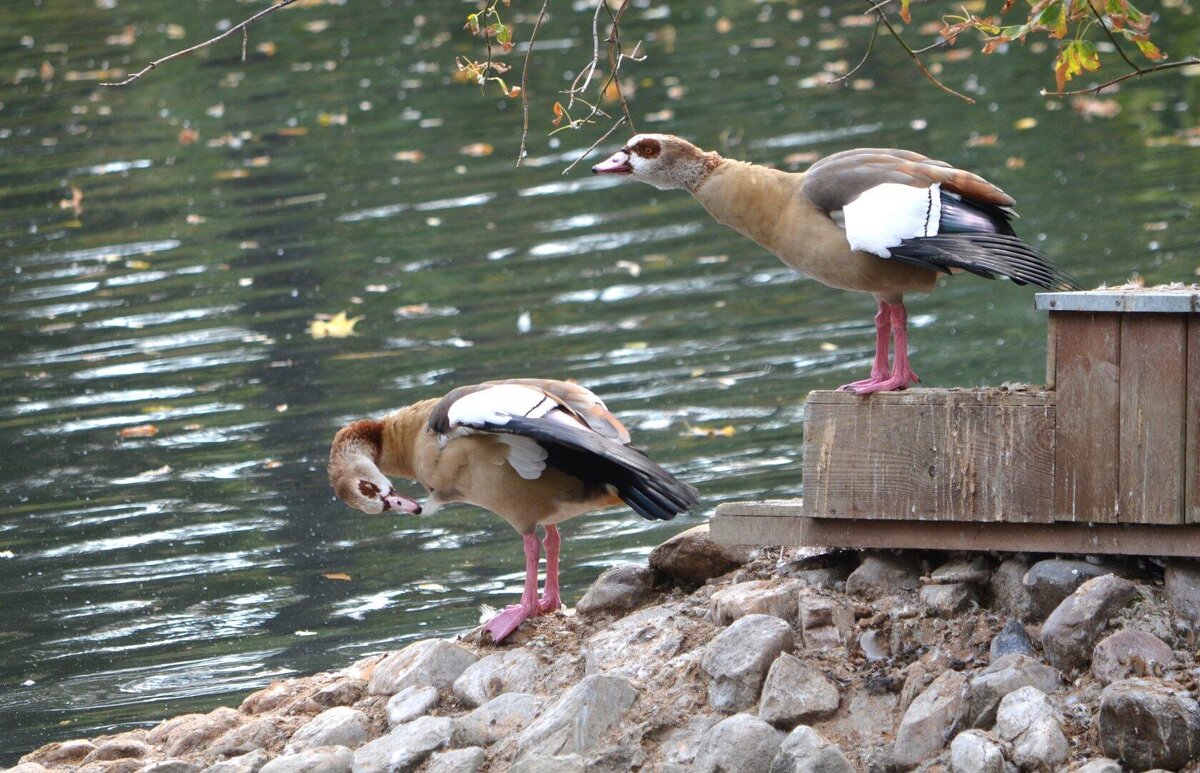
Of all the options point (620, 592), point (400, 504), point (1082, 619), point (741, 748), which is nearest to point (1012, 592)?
point (1082, 619)

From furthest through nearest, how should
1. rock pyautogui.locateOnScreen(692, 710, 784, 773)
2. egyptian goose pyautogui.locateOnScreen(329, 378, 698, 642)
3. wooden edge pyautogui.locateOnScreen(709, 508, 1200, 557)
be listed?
1. egyptian goose pyautogui.locateOnScreen(329, 378, 698, 642)
2. wooden edge pyautogui.locateOnScreen(709, 508, 1200, 557)
3. rock pyautogui.locateOnScreen(692, 710, 784, 773)

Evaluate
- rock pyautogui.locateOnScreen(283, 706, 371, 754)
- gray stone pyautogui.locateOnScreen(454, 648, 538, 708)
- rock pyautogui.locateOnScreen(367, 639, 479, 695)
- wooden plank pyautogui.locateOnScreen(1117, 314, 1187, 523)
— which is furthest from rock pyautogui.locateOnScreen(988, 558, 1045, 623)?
rock pyautogui.locateOnScreen(283, 706, 371, 754)

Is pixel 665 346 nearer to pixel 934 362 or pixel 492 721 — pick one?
pixel 934 362

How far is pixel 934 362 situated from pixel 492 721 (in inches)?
177

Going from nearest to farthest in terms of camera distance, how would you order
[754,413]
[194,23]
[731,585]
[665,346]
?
[731,585] → [754,413] → [665,346] → [194,23]

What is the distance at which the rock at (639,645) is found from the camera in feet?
16.3

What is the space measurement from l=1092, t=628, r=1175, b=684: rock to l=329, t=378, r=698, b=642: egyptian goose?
1293mm

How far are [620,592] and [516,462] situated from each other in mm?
639

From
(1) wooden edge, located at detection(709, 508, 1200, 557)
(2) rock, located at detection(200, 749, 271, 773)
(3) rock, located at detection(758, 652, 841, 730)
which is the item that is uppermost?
(1) wooden edge, located at detection(709, 508, 1200, 557)

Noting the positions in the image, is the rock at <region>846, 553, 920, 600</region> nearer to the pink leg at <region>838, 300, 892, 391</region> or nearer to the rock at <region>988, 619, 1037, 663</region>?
the rock at <region>988, 619, 1037, 663</region>

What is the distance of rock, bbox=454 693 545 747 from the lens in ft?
16.0

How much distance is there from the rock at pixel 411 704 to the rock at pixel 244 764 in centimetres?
40

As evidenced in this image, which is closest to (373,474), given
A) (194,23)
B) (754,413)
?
(754,413)

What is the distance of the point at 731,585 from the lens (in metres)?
5.35
